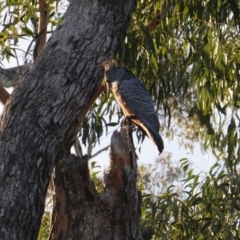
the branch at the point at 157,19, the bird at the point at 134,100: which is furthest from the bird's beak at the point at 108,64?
the branch at the point at 157,19

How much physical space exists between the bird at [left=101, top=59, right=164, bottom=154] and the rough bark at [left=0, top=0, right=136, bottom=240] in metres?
0.29

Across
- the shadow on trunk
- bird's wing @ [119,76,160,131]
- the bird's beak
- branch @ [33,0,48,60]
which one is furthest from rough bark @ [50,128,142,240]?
branch @ [33,0,48,60]

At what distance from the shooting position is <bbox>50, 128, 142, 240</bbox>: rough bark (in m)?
3.36

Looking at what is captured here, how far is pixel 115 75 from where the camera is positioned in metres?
4.09

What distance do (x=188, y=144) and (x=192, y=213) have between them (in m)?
2.88

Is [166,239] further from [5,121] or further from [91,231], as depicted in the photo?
[5,121]

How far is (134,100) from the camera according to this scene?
13.4 ft

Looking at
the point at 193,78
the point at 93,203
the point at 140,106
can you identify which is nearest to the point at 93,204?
the point at 93,203

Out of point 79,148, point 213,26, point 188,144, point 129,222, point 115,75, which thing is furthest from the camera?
point 188,144

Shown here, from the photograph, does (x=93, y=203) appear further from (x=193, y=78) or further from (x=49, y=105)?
(x=193, y=78)

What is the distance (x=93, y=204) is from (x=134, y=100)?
0.81 m

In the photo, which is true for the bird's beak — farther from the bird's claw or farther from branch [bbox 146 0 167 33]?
branch [bbox 146 0 167 33]

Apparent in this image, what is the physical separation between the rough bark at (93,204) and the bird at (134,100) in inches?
15.9

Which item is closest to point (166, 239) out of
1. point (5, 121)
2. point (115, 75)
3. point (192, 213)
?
point (192, 213)
